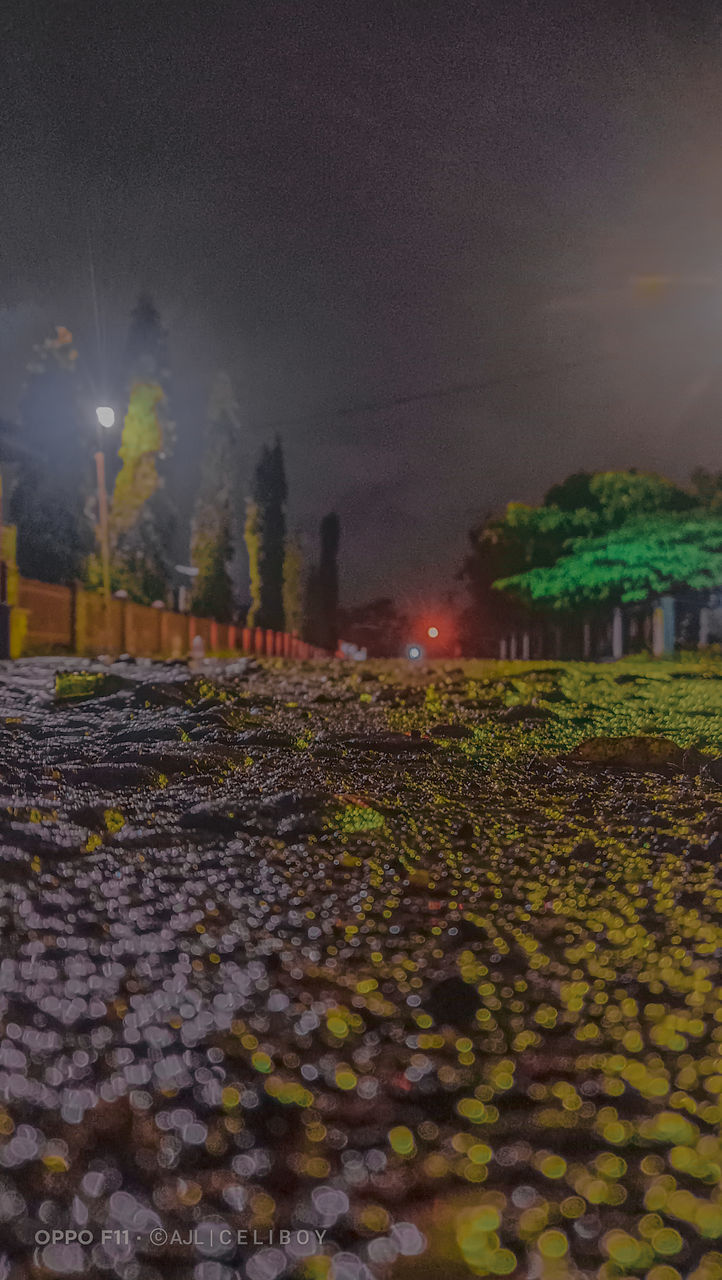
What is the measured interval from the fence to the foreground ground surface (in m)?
10.3

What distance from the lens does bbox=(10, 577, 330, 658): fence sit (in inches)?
492

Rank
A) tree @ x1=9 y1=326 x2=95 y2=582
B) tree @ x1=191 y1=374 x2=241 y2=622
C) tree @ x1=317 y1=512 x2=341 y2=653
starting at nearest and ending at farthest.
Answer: tree @ x1=9 y1=326 x2=95 y2=582
tree @ x1=191 y1=374 x2=241 y2=622
tree @ x1=317 y1=512 x2=341 y2=653

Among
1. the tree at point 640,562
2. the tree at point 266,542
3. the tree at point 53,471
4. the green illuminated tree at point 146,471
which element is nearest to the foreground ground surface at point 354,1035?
A: the tree at point 640,562

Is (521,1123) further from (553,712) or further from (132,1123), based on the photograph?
(553,712)

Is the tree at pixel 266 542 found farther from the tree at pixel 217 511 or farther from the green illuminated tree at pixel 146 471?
the green illuminated tree at pixel 146 471

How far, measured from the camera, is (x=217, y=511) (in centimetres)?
3928

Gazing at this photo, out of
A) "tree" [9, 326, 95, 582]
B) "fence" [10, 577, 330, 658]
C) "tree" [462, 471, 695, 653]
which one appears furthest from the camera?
"tree" [9, 326, 95, 582]

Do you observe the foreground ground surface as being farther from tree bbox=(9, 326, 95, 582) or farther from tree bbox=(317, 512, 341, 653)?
tree bbox=(317, 512, 341, 653)

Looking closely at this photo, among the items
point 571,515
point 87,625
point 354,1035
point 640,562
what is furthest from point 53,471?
point 354,1035

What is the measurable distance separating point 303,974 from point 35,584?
13115mm

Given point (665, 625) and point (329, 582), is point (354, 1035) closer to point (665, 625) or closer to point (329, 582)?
point (665, 625)

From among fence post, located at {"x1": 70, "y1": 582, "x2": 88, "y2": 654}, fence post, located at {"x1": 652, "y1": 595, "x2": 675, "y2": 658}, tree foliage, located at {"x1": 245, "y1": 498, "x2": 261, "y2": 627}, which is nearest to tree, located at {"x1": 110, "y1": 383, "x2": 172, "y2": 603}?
tree foliage, located at {"x1": 245, "y1": 498, "x2": 261, "y2": 627}

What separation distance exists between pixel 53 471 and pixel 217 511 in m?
11.6

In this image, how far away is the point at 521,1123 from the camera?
2.15 feet
